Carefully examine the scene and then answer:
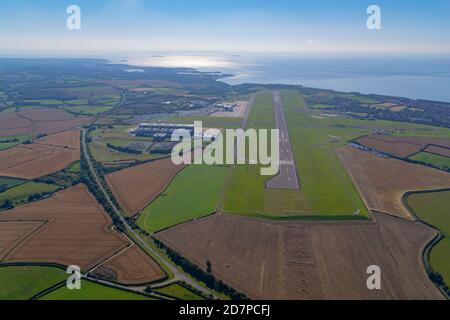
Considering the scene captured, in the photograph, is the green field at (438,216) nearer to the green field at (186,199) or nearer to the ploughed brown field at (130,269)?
the green field at (186,199)

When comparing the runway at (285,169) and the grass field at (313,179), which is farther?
the runway at (285,169)

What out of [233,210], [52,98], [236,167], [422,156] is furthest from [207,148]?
[52,98]

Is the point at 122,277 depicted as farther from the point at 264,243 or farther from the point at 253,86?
the point at 253,86

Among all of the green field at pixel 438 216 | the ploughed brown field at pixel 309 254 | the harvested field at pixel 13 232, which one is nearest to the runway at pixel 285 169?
the ploughed brown field at pixel 309 254

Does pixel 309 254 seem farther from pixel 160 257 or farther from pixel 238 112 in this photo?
pixel 238 112

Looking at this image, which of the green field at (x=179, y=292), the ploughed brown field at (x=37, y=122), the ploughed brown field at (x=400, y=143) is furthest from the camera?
the ploughed brown field at (x=37, y=122)

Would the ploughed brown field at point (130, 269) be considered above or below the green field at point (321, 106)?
below

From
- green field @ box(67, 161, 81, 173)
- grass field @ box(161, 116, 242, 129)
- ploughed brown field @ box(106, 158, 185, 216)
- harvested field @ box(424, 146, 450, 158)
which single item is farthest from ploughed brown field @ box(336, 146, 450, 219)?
green field @ box(67, 161, 81, 173)
